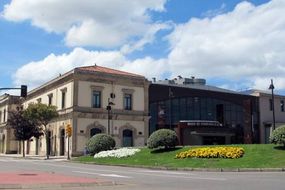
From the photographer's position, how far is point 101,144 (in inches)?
1818

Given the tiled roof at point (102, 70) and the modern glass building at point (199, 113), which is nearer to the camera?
the tiled roof at point (102, 70)

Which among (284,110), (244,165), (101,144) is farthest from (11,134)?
(244,165)

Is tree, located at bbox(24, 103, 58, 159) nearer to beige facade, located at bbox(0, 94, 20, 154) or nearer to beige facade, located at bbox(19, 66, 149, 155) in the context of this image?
beige facade, located at bbox(19, 66, 149, 155)

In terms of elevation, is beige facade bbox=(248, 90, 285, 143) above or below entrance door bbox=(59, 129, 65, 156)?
above

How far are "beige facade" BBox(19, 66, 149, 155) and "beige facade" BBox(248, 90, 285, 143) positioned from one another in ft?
95.1

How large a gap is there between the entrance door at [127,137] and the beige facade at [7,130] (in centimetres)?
2815

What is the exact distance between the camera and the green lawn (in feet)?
95.7

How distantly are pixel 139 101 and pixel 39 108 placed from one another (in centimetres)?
1316

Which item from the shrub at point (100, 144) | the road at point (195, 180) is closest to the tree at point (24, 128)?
the shrub at point (100, 144)

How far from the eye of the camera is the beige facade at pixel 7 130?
8288cm

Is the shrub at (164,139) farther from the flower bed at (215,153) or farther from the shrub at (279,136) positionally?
the shrub at (279,136)

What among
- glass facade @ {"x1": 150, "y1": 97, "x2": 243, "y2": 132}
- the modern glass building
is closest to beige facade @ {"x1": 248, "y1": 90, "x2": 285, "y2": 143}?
the modern glass building

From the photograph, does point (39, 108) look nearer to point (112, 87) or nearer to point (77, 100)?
point (77, 100)

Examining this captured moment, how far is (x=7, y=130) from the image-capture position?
82.8 metres
